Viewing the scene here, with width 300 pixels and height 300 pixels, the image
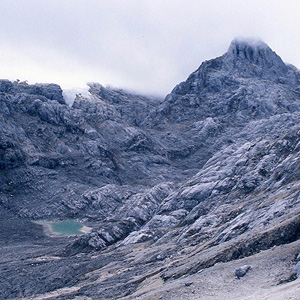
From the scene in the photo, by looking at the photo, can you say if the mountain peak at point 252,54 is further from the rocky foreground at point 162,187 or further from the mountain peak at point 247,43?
the rocky foreground at point 162,187

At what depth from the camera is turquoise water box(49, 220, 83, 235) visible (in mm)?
75875

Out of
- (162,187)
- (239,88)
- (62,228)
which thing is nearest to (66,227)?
(62,228)

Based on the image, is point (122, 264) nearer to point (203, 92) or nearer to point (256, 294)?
point (256, 294)

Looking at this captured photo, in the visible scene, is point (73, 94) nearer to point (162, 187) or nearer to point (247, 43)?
point (247, 43)

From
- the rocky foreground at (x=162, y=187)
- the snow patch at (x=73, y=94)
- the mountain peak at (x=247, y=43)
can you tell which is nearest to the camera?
the rocky foreground at (x=162, y=187)

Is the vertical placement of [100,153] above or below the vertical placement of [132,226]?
above

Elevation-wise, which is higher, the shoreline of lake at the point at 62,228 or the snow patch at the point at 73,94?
the snow patch at the point at 73,94

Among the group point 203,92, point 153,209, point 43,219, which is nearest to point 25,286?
point 153,209

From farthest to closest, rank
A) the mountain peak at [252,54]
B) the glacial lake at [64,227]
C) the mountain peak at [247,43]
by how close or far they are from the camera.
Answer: the mountain peak at [247,43]
the mountain peak at [252,54]
the glacial lake at [64,227]

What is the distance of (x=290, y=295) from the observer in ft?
→ 56.7

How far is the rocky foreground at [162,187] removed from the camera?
28.9 meters

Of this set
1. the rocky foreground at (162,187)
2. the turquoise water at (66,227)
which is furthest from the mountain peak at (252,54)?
the turquoise water at (66,227)

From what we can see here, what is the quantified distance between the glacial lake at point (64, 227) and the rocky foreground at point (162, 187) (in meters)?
2.53

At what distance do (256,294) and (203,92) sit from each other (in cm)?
14017
